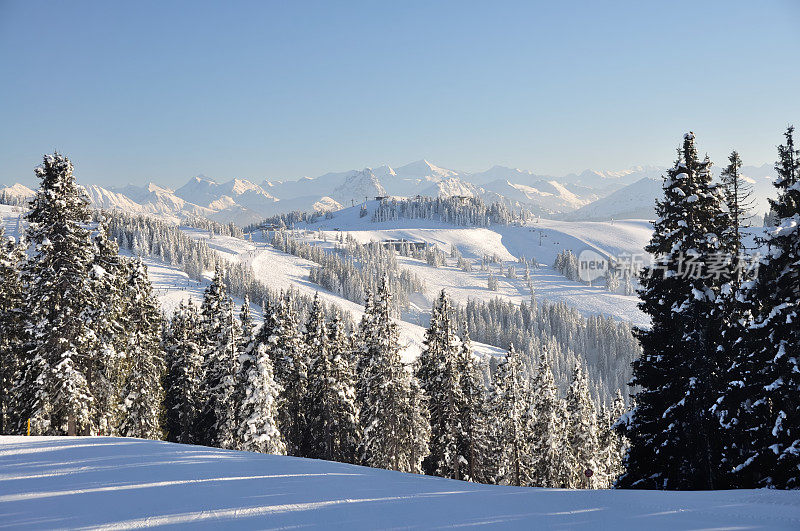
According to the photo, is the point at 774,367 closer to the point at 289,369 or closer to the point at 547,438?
the point at 547,438

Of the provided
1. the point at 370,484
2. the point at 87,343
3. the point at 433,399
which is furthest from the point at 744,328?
the point at 87,343

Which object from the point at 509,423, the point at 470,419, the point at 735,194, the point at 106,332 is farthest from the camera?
the point at 509,423

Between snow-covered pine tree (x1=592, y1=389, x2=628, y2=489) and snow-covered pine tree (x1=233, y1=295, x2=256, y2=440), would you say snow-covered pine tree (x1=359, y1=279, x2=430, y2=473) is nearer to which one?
snow-covered pine tree (x1=233, y1=295, x2=256, y2=440)

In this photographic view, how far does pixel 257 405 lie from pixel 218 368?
15.7 ft

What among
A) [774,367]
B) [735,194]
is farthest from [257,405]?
[735,194]

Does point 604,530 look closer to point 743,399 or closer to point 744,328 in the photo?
point 743,399

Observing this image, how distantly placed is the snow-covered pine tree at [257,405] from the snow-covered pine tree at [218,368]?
3.04ft

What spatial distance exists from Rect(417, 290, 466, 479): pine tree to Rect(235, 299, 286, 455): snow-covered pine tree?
32.4 feet

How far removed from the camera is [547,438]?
39344 mm

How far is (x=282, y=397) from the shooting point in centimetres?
3434

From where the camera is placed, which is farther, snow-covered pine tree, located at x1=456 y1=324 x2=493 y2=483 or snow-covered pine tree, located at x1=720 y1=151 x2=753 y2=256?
snow-covered pine tree, located at x1=456 y1=324 x2=493 y2=483

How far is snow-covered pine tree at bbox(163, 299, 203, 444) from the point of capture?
3509cm

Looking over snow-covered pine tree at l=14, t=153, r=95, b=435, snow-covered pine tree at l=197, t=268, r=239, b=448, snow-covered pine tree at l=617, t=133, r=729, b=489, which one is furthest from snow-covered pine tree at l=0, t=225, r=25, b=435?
snow-covered pine tree at l=617, t=133, r=729, b=489

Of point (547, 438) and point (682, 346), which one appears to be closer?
point (682, 346)
